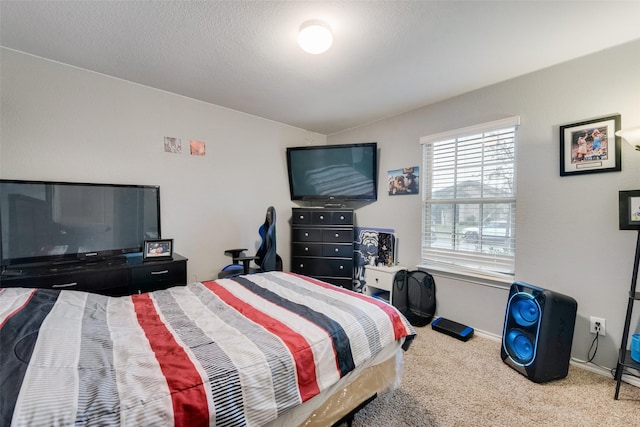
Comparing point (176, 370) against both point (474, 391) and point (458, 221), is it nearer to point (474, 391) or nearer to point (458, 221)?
point (474, 391)

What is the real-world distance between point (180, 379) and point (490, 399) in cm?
195

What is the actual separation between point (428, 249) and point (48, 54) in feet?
13.2

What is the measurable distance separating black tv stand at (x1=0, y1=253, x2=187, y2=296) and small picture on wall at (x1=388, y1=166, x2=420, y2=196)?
256 centimetres

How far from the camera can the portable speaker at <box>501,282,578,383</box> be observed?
6.26ft

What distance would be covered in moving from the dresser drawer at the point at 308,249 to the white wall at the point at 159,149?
32 cm

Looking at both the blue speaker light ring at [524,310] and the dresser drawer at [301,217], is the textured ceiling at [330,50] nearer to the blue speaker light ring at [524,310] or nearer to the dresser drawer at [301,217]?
the dresser drawer at [301,217]

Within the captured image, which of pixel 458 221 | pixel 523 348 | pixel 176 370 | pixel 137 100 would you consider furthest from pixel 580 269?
pixel 137 100

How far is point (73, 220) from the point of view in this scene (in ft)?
7.27

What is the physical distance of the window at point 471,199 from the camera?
255cm

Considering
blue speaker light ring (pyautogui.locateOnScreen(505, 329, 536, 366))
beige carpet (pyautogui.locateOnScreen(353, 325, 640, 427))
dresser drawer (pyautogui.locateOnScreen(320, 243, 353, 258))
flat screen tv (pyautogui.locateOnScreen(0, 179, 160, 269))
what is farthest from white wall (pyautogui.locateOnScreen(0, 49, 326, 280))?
blue speaker light ring (pyautogui.locateOnScreen(505, 329, 536, 366))

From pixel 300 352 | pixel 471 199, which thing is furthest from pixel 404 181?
pixel 300 352

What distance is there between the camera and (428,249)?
3133mm

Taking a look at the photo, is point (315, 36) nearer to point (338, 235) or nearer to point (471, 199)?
point (471, 199)

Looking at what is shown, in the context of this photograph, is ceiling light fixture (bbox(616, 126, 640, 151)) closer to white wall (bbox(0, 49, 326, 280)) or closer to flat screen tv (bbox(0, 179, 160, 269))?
white wall (bbox(0, 49, 326, 280))
